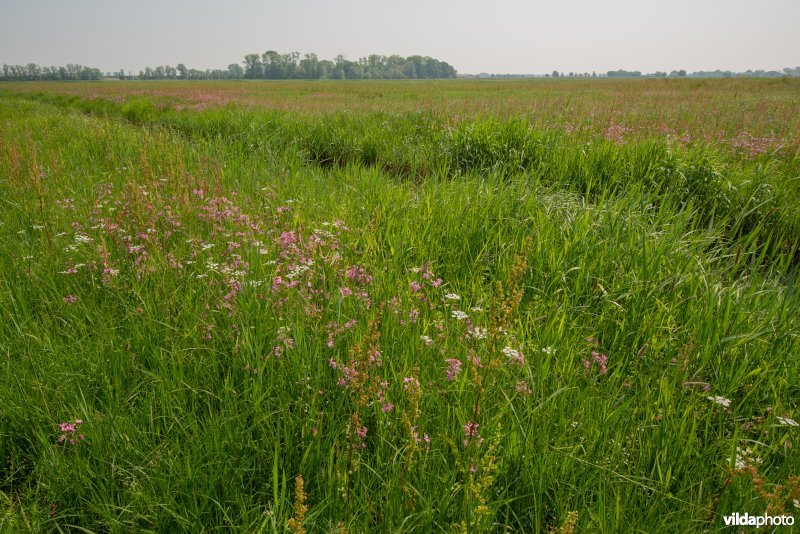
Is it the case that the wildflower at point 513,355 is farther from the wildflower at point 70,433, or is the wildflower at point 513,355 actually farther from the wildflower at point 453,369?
the wildflower at point 70,433

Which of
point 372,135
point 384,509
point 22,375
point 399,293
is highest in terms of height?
point 372,135

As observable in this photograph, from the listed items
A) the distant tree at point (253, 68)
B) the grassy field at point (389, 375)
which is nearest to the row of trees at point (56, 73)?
the distant tree at point (253, 68)

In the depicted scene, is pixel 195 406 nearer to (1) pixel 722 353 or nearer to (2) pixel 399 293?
(2) pixel 399 293

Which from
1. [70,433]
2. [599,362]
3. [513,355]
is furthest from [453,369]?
[70,433]

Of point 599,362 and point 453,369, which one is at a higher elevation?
point 453,369

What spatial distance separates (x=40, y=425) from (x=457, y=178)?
16.5 feet

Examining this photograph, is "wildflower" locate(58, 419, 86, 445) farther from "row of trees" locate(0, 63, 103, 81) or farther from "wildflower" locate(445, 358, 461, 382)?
"row of trees" locate(0, 63, 103, 81)

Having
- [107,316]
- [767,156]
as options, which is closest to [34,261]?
[107,316]

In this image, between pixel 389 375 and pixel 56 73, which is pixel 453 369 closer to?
pixel 389 375

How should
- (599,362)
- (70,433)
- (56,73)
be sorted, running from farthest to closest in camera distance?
(56,73) < (599,362) < (70,433)

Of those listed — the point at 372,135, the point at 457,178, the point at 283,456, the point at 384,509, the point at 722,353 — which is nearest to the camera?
the point at 384,509

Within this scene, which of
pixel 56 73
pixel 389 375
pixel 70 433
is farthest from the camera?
pixel 56 73

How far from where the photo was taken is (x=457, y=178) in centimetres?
599

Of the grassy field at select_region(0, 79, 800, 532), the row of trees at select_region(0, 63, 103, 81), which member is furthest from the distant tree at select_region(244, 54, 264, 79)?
the grassy field at select_region(0, 79, 800, 532)
